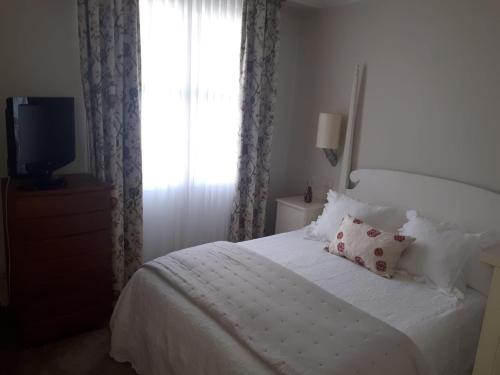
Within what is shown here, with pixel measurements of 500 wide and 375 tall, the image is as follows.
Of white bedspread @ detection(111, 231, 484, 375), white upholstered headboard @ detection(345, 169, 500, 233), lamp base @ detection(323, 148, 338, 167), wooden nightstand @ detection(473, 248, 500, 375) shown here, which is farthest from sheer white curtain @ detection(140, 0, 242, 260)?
wooden nightstand @ detection(473, 248, 500, 375)

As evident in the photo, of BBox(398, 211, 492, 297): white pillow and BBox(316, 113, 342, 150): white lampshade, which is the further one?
BBox(316, 113, 342, 150): white lampshade

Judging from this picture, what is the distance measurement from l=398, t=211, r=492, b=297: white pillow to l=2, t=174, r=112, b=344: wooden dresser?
200 centimetres

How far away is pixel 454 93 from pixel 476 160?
49cm

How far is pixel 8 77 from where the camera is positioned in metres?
2.48

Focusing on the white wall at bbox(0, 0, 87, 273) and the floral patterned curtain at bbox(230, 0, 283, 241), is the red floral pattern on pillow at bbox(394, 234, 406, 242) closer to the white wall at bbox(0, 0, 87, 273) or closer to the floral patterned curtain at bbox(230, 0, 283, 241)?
the floral patterned curtain at bbox(230, 0, 283, 241)

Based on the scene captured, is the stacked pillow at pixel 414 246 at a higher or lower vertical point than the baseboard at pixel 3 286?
higher

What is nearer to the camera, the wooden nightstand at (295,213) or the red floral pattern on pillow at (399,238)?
the red floral pattern on pillow at (399,238)

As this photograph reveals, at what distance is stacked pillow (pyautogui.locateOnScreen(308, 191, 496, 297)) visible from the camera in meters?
2.20

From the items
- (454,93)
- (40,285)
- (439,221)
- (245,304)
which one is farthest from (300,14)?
(40,285)

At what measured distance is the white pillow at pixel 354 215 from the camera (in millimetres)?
2695

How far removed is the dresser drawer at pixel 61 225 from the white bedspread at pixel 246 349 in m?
0.52

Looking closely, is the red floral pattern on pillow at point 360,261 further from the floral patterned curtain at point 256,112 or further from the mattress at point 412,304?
the floral patterned curtain at point 256,112

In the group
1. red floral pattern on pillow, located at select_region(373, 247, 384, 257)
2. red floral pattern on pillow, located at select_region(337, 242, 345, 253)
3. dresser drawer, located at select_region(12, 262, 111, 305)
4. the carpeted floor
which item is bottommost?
the carpeted floor

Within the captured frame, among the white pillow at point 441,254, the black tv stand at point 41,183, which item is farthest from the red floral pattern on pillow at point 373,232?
the black tv stand at point 41,183
